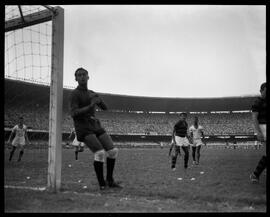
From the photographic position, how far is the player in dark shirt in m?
6.16

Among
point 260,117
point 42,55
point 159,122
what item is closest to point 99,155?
point 42,55

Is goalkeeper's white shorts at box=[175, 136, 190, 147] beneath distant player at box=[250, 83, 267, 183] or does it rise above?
beneath

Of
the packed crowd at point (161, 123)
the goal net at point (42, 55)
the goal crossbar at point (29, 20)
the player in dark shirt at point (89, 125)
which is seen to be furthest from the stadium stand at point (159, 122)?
the player in dark shirt at point (89, 125)

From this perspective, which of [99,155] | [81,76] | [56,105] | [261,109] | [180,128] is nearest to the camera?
[56,105]

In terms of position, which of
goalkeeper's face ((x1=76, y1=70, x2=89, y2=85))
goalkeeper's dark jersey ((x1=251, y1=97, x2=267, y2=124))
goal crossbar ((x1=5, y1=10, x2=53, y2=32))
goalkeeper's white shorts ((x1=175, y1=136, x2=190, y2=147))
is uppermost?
goal crossbar ((x1=5, y1=10, x2=53, y2=32))

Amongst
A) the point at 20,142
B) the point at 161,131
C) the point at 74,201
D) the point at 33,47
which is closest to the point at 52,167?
the point at 74,201

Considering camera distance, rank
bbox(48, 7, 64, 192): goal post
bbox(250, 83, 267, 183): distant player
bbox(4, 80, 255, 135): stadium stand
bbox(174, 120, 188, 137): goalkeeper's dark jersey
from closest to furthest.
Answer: bbox(48, 7, 64, 192): goal post → bbox(250, 83, 267, 183): distant player → bbox(174, 120, 188, 137): goalkeeper's dark jersey → bbox(4, 80, 255, 135): stadium stand

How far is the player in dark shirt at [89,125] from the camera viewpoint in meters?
6.16

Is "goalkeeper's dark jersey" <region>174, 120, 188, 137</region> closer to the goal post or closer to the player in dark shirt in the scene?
the player in dark shirt

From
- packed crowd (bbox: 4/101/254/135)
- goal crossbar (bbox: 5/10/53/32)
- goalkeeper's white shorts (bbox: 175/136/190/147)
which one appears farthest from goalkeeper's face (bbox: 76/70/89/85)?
packed crowd (bbox: 4/101/254/135)

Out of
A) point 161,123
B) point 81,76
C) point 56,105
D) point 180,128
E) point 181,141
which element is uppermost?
point 81,76

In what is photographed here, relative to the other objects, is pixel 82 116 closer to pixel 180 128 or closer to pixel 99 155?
pixel 99 155

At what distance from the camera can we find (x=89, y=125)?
6277mm

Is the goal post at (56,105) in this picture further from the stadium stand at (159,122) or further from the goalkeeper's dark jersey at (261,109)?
the stadium stand at (159,122)
